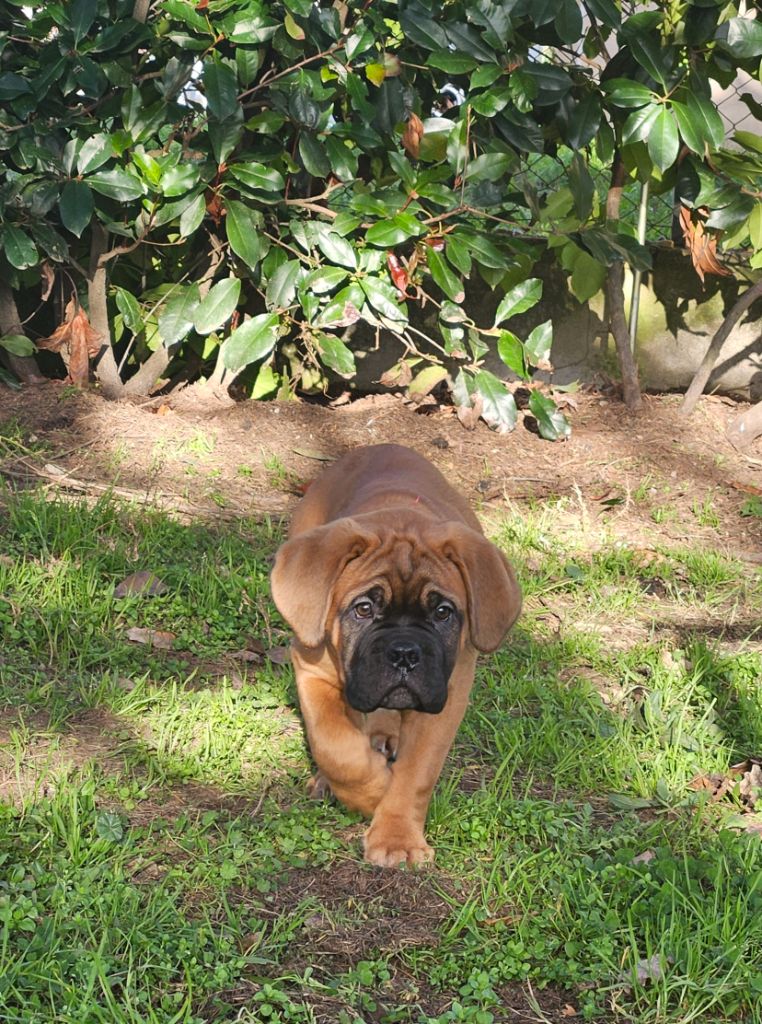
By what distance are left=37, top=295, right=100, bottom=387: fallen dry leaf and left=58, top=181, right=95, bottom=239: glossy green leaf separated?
2.82 feet

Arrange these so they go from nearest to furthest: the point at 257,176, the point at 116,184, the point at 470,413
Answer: the point at 116,184
the point at 257,176
the point at 470,413

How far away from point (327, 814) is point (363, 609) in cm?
69

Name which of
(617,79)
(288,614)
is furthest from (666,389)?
(288,614)

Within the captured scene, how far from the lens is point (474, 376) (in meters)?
7.15

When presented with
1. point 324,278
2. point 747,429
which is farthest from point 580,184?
point 747,429

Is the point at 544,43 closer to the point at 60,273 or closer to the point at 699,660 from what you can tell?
the point at 60,273

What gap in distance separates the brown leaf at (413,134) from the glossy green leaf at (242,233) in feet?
2.93

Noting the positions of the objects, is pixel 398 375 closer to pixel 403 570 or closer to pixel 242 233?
pixel 242 233

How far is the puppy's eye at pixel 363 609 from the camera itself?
3.91 m

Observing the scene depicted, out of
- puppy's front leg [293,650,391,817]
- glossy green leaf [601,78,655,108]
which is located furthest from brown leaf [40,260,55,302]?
puppy's front leg [293,650,391,817]

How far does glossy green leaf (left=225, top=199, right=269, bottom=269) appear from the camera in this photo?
21.3ft

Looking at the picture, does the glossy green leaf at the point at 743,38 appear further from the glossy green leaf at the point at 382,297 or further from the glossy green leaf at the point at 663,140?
the glossy green leaf at the point at 382,297

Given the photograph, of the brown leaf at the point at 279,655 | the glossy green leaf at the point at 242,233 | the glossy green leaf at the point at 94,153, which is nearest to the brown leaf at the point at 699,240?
the glossy green leaf at the point at 242,233

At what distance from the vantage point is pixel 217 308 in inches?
266
